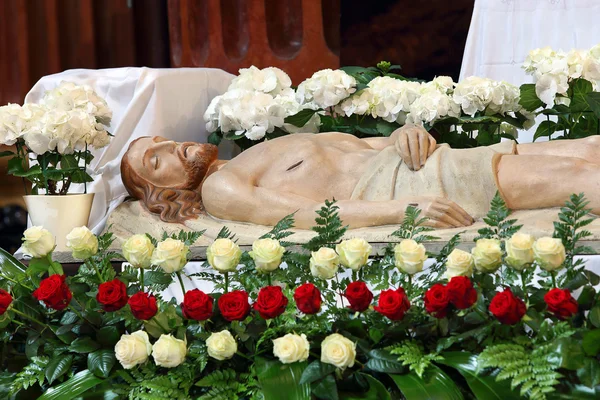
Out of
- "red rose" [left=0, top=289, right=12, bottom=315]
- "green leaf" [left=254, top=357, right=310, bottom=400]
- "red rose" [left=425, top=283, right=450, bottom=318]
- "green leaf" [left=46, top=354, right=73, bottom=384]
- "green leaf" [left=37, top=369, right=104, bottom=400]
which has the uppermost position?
"red rose" [left=425, top=283, right=450, bottom=318]

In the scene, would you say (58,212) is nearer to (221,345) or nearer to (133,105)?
(133,105)

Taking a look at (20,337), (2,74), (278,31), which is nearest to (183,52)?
(278,31)

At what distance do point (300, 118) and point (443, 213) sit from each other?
2.84 ft

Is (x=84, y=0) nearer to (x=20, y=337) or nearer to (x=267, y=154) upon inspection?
(x=267, y=154)

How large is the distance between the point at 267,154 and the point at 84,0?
81.2 inches

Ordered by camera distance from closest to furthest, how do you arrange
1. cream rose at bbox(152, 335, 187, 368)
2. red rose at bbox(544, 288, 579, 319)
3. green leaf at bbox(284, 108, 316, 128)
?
red rose at bbox(544, 288, 579, 319) → cream rose at bbox(152, 335, 187, 368) → green leaf at bbox(284, 108, 316, 128)

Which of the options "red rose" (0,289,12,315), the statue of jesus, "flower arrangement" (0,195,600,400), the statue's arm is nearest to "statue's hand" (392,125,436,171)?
the statue of jesus

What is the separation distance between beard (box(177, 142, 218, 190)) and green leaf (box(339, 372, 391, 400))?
1.36 meters

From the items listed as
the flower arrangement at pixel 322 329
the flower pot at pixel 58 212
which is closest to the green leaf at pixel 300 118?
the flower pot at pixel 58 212

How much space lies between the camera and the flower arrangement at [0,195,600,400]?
50.0 inches

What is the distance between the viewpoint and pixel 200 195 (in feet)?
8.57

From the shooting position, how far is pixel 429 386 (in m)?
1.28

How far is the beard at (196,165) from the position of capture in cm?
260

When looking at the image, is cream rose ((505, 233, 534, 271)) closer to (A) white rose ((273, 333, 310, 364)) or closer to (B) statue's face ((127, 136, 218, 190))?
(A) white rose ((273, 333, 310, 364))
